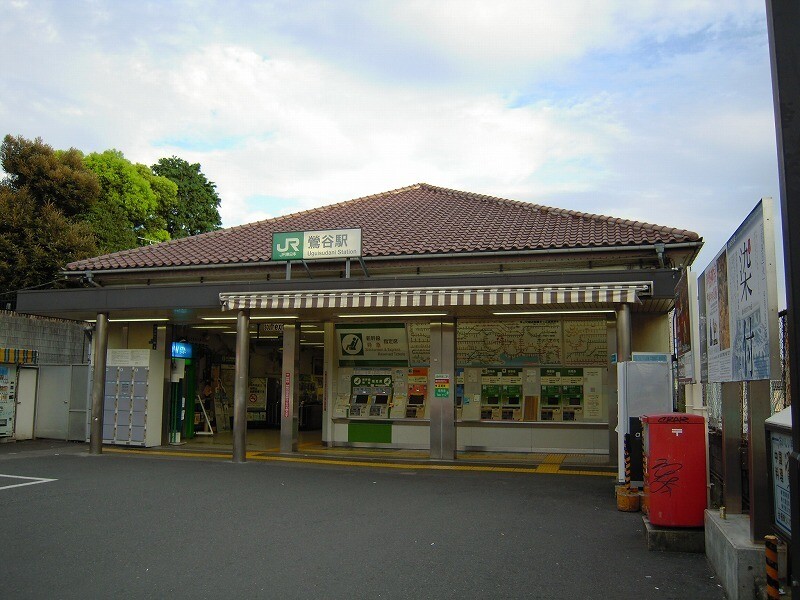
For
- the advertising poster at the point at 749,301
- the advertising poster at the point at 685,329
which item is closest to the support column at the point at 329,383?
the advertising poster at the point at 685,329

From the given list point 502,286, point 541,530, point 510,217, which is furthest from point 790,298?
point 510,217

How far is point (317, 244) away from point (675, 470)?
9.57 m

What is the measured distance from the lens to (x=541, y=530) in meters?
7.85

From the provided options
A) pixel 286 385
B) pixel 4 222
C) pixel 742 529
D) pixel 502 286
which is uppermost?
pixel 4 222

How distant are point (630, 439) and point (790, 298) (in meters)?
6.79

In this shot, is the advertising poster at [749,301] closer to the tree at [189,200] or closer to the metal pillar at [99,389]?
the metal pillar at [99,389]

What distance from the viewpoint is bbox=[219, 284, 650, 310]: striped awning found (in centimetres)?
1130

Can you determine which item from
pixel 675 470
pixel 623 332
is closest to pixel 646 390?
pixel 623 332

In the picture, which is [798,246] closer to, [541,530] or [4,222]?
[541,530]

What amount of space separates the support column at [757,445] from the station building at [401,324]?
22.8 feet

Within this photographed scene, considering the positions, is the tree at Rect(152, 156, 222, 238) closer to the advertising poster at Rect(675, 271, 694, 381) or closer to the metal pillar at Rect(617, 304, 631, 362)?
the metal pillar at Rect(617, 304, 631, 362)

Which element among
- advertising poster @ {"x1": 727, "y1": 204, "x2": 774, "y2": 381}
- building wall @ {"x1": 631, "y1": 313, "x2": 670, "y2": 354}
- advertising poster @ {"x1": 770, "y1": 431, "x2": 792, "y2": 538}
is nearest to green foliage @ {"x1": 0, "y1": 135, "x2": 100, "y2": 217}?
building wall @ {"x1": 631, "y1": 313, "x2": 670, "y2": 354}

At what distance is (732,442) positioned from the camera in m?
6.17

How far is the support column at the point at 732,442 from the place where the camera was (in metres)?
6.15
